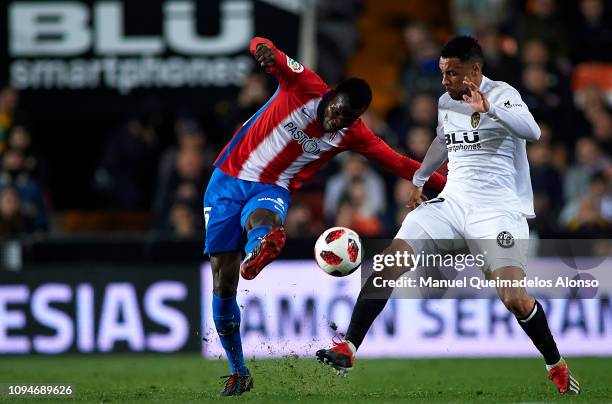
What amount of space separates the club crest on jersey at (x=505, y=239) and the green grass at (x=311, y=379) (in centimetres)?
101

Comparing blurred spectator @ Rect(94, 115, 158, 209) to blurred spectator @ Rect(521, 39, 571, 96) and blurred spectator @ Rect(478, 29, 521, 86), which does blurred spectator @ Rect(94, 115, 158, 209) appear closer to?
blurred spectator @ Rect(478, 29, 521, 86)

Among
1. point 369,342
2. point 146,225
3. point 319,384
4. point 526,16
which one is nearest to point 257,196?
point 319,384

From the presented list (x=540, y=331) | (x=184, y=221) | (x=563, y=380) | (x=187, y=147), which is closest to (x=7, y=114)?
(x=187, y=147)

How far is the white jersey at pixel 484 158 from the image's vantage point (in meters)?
8.44

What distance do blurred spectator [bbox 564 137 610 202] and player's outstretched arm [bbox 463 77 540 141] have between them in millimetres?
5586

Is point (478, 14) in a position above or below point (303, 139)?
above

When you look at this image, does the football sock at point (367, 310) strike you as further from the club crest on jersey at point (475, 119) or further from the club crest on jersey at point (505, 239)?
the club crest on jersey at point (475, 119)

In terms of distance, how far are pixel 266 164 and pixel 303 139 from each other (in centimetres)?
32

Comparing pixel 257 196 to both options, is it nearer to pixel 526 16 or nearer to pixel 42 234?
pixel 42 234

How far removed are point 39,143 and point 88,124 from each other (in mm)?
656

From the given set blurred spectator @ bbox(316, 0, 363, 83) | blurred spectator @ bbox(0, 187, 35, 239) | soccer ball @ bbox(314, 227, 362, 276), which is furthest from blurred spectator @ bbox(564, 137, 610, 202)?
blurred spectator @ bbox(0, 187, 35, 239)

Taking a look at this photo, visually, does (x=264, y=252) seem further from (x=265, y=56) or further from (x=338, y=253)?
(x=265, y=56)

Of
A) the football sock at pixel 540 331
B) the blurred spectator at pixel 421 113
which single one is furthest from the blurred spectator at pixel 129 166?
the football sock at pixel 540 331

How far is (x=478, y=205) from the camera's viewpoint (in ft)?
27.9
